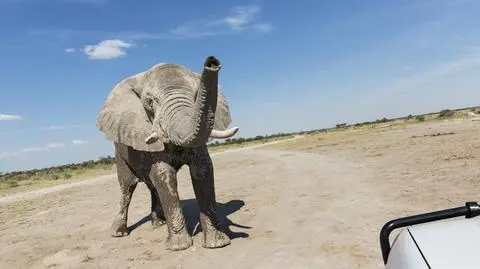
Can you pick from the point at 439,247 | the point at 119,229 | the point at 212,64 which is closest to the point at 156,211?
the point at 119,229

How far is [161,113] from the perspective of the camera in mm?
7566

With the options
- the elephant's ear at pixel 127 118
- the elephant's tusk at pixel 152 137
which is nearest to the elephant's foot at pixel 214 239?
the elephant's ear at pixel 127 118

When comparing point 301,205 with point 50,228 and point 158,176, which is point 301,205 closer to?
point 158,176

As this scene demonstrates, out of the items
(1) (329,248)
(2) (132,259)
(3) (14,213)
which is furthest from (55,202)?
(1) (329,248)

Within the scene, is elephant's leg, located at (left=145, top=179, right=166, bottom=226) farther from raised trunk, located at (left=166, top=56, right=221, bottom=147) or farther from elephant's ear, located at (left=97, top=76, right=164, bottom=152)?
raised trunk, located at (left=166, top=56, right=221, bottom=147)

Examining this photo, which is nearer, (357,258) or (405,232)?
(405,232)

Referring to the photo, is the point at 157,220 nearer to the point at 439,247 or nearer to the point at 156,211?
the point at 156,211

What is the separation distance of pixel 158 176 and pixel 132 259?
1.52m

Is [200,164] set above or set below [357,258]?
above

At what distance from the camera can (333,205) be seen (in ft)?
32.3

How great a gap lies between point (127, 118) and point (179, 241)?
2.41 m

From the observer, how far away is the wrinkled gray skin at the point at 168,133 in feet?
24.5

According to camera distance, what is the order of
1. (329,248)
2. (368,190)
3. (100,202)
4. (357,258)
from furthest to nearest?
(100,202) → (368,190) → (329,248) → (357,258)

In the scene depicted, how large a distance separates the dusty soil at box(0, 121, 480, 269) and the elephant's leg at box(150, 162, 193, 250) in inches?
9.5
